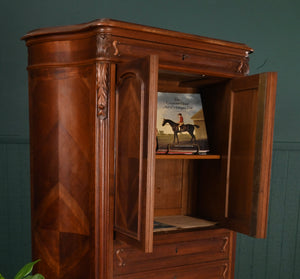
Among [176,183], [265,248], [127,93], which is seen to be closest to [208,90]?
[176,183]

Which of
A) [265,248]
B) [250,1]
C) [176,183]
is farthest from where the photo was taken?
[265,248]

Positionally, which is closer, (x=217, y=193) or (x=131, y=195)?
(x=131, y=195)

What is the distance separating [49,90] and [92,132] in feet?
1.15

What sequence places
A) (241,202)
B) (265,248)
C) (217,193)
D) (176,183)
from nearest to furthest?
(241,202) → (217,193) → (176,183) → (265,248)

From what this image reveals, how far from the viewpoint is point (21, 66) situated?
8.52 ft

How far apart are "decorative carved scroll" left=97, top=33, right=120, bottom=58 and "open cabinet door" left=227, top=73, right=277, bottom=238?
2.60 ft

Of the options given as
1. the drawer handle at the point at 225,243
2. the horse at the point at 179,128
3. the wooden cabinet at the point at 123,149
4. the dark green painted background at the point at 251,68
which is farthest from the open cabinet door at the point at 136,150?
the dark green painted background at the point at 251,68

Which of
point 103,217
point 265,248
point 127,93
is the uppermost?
point 127,93

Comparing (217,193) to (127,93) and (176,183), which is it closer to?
(176,183)

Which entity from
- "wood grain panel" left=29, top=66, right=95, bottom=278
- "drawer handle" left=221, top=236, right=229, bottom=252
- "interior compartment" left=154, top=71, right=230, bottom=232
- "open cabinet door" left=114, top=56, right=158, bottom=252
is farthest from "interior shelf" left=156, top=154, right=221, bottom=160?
"drawer handle" left=221, top=236, right=229, bottom=252

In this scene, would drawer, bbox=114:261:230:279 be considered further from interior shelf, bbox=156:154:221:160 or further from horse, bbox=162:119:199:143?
horse, bbox=162:119:199:143

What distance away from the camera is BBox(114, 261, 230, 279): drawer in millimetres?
2004

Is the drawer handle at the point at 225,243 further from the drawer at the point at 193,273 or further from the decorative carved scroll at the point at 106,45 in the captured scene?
the decorative carved scroll at the point at 106,45

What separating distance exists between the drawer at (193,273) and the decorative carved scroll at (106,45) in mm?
1181
